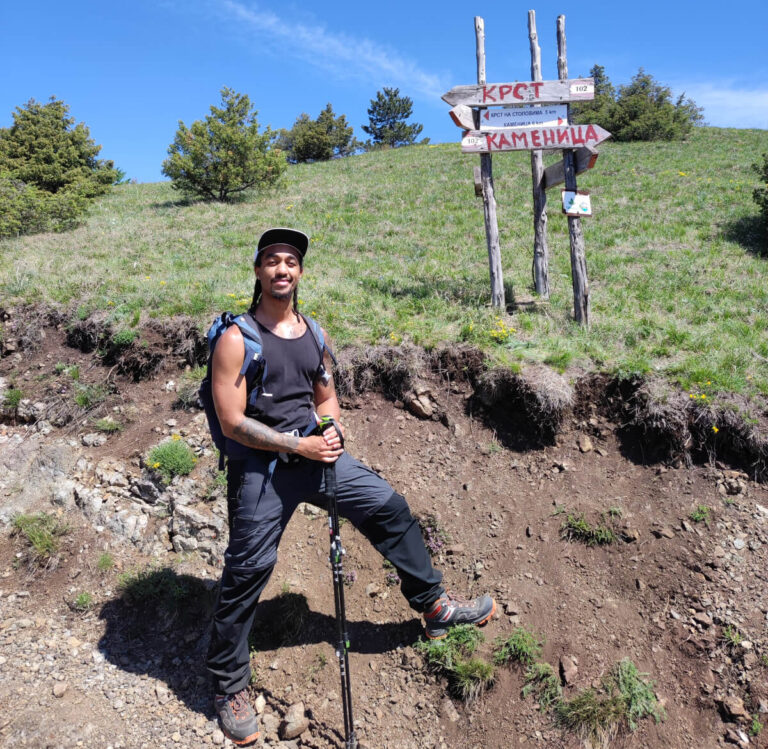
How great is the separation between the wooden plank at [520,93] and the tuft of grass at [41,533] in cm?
656

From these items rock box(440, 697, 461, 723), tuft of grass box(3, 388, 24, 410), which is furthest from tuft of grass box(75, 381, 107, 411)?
rock box(440, 697, 461, 723)

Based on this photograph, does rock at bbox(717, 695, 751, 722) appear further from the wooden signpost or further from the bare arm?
the wooden signpost

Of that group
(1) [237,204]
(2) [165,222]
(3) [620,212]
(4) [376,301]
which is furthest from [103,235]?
(3) [620,212]

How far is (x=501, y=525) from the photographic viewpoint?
16.0 feet

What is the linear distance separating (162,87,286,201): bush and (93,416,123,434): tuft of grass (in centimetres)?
1419

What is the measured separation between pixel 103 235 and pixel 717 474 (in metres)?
13.1

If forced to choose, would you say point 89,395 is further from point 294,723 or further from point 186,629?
point 294,723

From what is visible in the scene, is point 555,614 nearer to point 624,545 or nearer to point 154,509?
point 624,545

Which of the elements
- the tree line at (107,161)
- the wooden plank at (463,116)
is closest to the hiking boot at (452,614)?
the wooden plank at (463,116)

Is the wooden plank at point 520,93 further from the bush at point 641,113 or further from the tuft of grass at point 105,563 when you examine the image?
the bush at point 641,113

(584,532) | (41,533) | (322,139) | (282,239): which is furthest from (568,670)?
(322,139)

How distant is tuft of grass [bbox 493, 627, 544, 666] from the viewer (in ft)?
12.6

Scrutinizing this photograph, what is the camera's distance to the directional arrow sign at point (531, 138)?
654cm

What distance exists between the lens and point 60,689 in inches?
144
